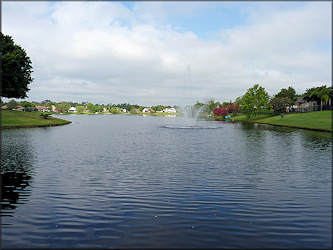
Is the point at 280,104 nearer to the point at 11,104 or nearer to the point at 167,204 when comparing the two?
the point at 167,204

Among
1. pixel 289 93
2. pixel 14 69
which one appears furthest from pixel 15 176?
pixel 289 93

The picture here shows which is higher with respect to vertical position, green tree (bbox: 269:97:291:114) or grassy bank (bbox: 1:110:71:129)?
green tree (bbox: 269:97:291:114)

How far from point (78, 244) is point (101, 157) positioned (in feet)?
67.0

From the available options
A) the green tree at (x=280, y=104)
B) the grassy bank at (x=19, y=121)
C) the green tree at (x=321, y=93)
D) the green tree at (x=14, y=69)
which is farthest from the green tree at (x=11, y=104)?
the green tree at (x=321, y=93)

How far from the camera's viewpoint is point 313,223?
1087 centimetres

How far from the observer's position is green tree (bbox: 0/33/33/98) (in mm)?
79000

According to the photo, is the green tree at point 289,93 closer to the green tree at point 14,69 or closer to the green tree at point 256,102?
the green tree at point 256,102

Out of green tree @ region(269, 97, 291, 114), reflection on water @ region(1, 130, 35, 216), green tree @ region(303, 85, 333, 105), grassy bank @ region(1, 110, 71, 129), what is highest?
green tree @ region(303, 85, 333, 105)

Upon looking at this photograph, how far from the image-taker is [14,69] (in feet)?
273

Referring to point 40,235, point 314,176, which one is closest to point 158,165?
point 314,176

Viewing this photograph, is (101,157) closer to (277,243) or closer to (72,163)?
(72,163)

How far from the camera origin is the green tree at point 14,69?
7900 centimetres

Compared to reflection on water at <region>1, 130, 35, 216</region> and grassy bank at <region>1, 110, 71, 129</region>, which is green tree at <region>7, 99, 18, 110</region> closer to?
grassy bank at <region>1, 110, 71, 129</region>

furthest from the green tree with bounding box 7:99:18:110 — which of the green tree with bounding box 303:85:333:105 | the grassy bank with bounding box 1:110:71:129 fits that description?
the green tree with bounding box 303:85:333:105
